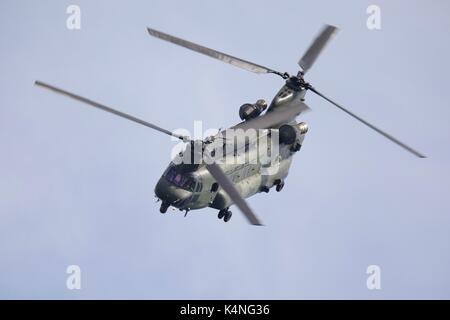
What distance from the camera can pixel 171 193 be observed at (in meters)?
50.9

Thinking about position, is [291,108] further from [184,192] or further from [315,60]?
[184,192]

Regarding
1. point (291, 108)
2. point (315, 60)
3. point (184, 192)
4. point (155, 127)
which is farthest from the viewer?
point (315, 60)

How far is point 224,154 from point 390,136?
31.3 ft

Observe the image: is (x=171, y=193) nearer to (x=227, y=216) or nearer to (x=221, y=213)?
(x=221, y=213)

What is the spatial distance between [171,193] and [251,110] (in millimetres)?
9605

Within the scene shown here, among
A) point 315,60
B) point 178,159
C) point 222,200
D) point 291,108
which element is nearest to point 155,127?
point 178,159

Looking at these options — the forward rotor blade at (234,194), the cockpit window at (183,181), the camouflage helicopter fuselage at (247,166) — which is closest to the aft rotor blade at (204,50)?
the camouflage helicopter fuselage at (247,166)

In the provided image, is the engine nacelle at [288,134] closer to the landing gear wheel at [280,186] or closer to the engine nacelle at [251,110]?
the engine nacelle at [251,110]

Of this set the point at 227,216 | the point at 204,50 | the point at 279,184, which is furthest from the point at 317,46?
the point at 227,216

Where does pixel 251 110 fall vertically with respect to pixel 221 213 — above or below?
above

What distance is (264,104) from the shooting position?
58.8m

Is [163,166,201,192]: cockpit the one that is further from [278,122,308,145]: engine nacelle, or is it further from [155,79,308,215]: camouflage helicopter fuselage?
[278,122,308,145]: engine nacelle
